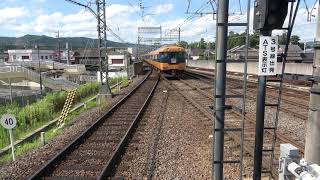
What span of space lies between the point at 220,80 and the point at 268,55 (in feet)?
2.22

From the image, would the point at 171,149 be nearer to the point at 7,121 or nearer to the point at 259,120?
the point at 7,121

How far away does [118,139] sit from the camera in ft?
36.0

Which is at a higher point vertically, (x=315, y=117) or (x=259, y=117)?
(x=315, y=117)

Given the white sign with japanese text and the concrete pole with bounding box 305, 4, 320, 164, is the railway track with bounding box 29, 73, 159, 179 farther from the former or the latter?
the concrete pole with bounding box 305, 4, 320, 164

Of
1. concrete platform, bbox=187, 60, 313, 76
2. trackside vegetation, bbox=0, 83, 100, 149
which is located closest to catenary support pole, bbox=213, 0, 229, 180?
concrete platform, bbox=187, 60, 313, 76

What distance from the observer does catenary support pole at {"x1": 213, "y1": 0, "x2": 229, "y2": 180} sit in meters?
4.45

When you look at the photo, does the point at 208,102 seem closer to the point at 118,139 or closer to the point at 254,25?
the point at 118,139

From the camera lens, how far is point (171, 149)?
30.8ft

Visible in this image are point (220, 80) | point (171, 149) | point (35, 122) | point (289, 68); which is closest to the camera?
point (220, 80)

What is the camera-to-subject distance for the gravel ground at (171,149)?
7641mm

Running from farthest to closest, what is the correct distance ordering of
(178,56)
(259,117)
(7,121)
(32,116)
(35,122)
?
(178,56) < (32,116) < (35,122) < (7,121) < (259,117)

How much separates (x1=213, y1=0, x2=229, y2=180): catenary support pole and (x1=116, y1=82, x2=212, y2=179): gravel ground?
2403 mm

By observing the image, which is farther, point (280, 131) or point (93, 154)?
point (280, 131)

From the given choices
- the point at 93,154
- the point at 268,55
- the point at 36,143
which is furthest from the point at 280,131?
the point at 36,143
